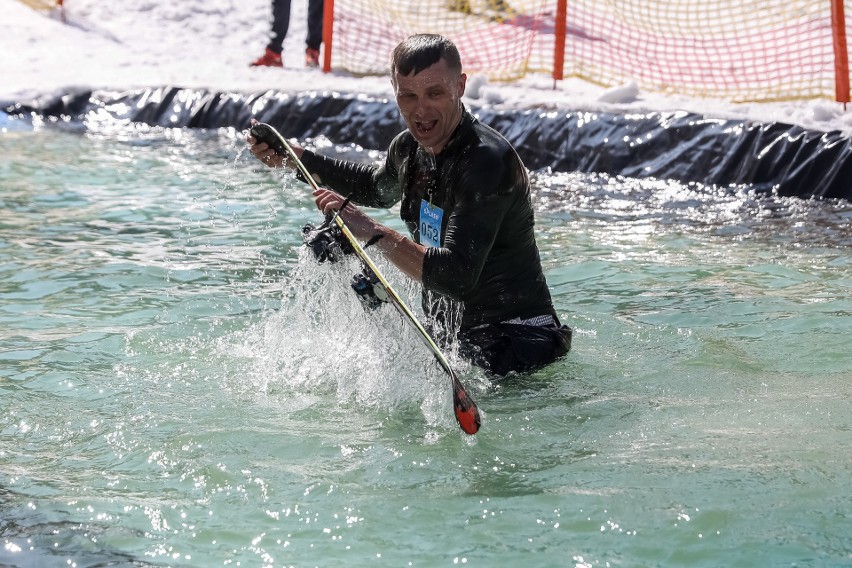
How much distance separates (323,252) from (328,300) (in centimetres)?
84

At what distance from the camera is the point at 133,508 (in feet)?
11.4

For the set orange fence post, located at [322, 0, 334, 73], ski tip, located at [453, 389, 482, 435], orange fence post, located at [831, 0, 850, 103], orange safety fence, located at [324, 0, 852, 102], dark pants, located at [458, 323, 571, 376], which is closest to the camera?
ski tip, located at [453, 389, 482, 435]

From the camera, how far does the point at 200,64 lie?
43.8 feet

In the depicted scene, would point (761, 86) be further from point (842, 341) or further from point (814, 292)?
point (842, 341)

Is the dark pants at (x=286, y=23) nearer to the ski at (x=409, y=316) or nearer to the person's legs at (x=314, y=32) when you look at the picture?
the person's legs at (x=314, y=32)

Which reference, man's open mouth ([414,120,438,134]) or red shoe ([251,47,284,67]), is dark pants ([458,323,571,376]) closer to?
man's open mouth ([414,120,438,134])

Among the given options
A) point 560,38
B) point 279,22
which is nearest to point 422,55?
point 560,38

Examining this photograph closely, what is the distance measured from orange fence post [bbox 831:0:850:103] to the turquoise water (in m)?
1.81

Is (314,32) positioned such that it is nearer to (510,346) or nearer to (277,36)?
(277,36)

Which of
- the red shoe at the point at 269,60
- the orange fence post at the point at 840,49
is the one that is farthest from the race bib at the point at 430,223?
the red shoe at the point at 269,60

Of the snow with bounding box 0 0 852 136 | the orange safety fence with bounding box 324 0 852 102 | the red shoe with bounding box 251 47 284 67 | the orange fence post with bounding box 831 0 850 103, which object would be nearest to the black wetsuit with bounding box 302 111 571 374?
the snow with bounding box 0 0 852 136

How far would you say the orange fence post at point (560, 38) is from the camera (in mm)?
10664

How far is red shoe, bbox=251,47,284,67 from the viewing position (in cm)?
1285

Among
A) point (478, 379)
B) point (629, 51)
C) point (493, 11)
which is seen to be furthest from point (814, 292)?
point (493, 11)
